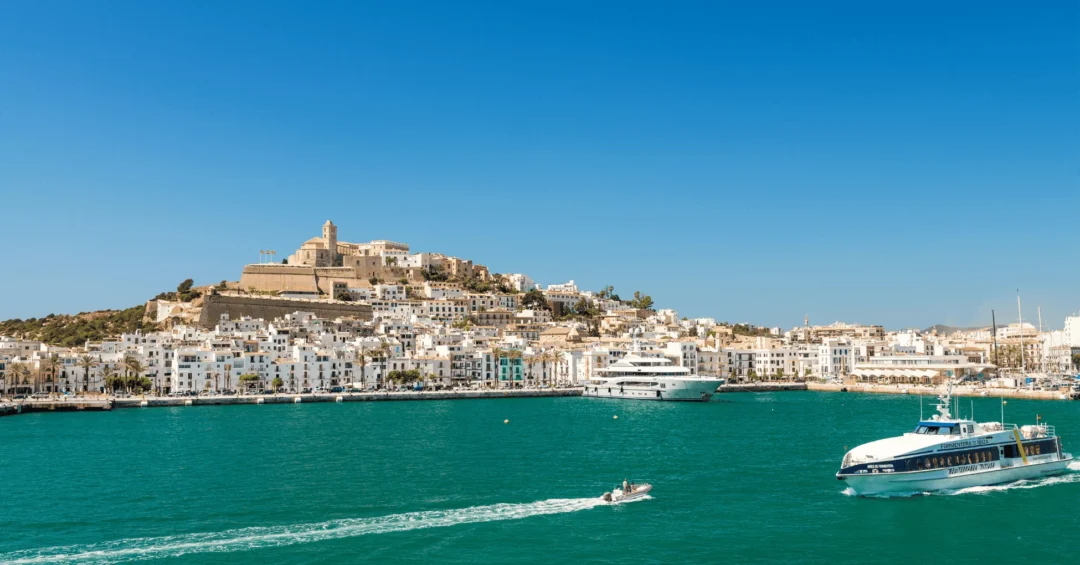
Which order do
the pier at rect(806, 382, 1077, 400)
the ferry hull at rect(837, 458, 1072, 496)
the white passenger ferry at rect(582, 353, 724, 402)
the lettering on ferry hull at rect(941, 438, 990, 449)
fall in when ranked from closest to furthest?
the ferry hull at rect(837, 458, 1072, 496) < the lettering on ferry hull at rect(941, 438, 990, 449) < the white passenger ferry at rect(582, 353, 724, 402) < the pier at rect(806, 382, 1077, 400)

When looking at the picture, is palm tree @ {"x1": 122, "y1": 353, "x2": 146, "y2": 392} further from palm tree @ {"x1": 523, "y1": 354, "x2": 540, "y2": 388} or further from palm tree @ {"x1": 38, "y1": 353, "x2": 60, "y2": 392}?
palm tree @ {"x1": 523, "y1": 354, "x2": 540, "y2": 388}

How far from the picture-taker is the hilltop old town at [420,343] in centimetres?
7894

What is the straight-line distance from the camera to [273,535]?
882 inches

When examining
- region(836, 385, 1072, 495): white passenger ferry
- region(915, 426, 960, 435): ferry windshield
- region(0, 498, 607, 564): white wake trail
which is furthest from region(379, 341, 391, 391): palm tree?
region(915, 426, 960, 435): ferry windshield

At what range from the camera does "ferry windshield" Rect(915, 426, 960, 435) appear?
2750 cm

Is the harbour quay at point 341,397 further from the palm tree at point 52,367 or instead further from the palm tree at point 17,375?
the palm tree at point 17,375

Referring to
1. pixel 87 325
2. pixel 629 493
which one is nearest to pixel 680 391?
pixel 629 493

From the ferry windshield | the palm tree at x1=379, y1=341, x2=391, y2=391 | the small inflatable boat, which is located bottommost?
the small inflatable boat

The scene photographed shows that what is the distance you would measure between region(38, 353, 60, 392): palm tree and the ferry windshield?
6947cm

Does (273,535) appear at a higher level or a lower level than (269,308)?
lower

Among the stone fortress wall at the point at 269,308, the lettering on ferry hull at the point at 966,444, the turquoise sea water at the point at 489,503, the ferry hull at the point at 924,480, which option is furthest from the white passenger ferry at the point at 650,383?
the lettering on ferry hull at the point at 966,444

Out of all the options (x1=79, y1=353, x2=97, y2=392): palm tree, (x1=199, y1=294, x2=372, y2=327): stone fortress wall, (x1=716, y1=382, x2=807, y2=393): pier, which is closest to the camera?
(x1=79, y1=353, x2=97, y2=392): palm tree

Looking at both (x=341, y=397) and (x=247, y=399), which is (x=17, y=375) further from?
(x=341, y=397)

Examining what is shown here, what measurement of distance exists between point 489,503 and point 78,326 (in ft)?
299
